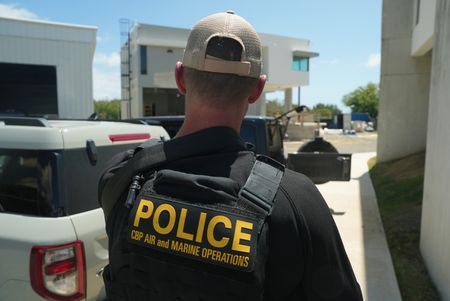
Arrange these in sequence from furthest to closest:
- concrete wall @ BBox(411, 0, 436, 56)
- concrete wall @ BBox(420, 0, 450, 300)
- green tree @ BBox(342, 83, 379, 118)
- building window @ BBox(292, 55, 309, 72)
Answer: green tree @ BBox(342, 83, 379, 118), building window @ BBox(292, 55, 309, 72), concrete wall @ BBox(411, 0, 436, 56), concrete wall @ BBox(420, 0, 450, 300)

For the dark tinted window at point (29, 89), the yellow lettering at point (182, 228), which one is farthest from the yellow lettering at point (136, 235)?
the dark tinted window at point (29, 89)

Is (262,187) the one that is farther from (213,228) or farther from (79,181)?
(79,181)

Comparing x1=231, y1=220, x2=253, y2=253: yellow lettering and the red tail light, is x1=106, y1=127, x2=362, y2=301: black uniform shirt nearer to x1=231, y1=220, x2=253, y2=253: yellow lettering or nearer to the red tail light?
x1=231, y1=220, x2=253, y2=253: yellow lettering

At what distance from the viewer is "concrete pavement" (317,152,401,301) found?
14.5ft

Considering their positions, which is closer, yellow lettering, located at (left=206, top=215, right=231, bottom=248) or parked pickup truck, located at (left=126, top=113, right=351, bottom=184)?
yellow lettering, located at (left=206, top=215, right=231, bottom=248)

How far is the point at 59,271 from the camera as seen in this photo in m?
2.19

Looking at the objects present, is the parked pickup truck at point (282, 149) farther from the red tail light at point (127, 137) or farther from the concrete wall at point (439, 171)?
the concrete wall at point (439, 171)

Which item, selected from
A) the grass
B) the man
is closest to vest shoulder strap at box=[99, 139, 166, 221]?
the man

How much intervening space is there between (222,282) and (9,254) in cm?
155

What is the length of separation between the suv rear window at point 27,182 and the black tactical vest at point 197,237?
3.90 feet

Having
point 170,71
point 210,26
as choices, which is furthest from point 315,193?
point 170,71

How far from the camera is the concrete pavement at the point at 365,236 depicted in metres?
4.42

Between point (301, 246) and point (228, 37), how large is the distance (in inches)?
25.1

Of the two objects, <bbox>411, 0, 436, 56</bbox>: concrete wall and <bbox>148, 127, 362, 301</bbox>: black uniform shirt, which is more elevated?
<bbox>411, 0, 436, 56</bbox>: concrete wall
